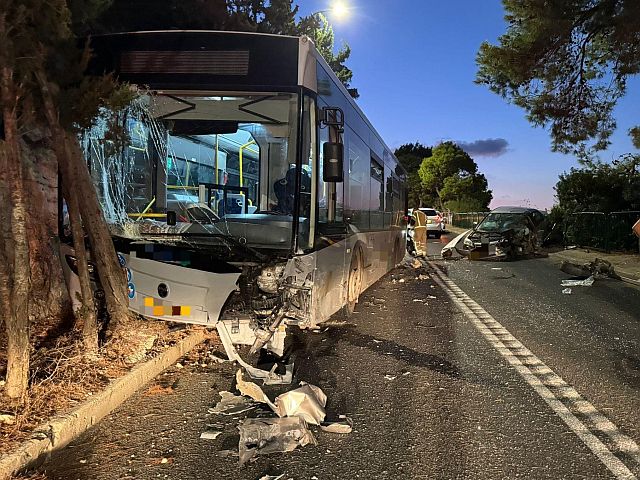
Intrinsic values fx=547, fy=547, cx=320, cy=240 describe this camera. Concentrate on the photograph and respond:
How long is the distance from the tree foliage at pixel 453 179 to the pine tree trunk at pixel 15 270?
163 feet

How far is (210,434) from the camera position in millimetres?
4203

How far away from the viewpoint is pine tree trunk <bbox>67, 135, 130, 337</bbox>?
531cm

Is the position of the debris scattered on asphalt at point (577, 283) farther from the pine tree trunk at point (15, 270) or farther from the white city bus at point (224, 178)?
the pine tree trunk at point (15, 270)

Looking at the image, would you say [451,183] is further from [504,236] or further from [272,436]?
[272,436]

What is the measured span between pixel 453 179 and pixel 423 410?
52.7 m

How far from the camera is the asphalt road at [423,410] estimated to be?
12.2 ft

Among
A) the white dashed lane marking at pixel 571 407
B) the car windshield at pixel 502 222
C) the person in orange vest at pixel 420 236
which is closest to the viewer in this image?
the white dashed lane marking at pixel 571 407

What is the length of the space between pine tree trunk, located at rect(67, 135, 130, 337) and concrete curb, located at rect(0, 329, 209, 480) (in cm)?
62

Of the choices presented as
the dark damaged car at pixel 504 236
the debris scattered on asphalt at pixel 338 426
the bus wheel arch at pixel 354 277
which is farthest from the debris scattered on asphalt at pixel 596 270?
the debris scattered on asphalt at pixel 338 426

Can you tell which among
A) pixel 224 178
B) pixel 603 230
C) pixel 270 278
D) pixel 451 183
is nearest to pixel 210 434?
pixel 270 278

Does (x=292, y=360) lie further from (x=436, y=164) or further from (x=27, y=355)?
(x=436, y=164)

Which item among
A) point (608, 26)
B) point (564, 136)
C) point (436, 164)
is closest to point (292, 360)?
point (608, 26)

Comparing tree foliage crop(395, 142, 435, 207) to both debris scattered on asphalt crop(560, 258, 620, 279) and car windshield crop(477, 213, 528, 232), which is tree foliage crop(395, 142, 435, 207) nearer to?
car windshield crop(477, 213, 528, 232)

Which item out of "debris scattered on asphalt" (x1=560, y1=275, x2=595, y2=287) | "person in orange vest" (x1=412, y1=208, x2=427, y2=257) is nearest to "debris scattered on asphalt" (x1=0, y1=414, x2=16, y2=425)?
"debris scattered on asphalt" (x1=560, y1=275, x2=595, y2=287)
